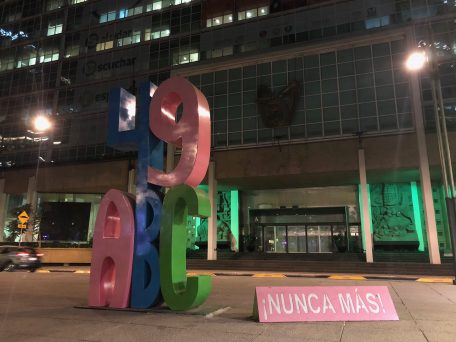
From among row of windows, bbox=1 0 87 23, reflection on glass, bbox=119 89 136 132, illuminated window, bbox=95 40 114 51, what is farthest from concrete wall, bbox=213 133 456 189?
row of windows, bbox=1 0 87 23

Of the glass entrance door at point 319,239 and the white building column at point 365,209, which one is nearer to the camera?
the white building column at point 365,209

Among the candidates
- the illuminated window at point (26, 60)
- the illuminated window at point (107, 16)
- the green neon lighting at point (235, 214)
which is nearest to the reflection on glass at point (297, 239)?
the green neon lighting at point (235, 214)

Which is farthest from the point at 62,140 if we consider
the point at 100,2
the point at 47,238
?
the point at 100,2

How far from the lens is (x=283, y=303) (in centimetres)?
786

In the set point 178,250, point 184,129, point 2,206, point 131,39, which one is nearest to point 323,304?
point 178,250

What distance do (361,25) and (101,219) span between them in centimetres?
3066

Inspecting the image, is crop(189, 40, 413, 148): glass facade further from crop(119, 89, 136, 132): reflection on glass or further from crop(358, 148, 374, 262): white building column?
crop(119, 89, 136, 132): reflection on glass

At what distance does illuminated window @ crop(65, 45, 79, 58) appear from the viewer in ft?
149

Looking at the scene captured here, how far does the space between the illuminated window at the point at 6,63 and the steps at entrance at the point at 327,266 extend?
37.3 meters

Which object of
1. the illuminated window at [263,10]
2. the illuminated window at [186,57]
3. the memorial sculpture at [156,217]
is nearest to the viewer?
the memorial sculpture at [156,217]

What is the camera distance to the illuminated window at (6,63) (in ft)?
161

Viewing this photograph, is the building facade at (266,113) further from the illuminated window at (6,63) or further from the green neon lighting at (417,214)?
the illuminated window at (6,63)

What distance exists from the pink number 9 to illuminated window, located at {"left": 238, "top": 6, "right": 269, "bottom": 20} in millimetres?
30724

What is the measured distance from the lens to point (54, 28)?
1892 inches
